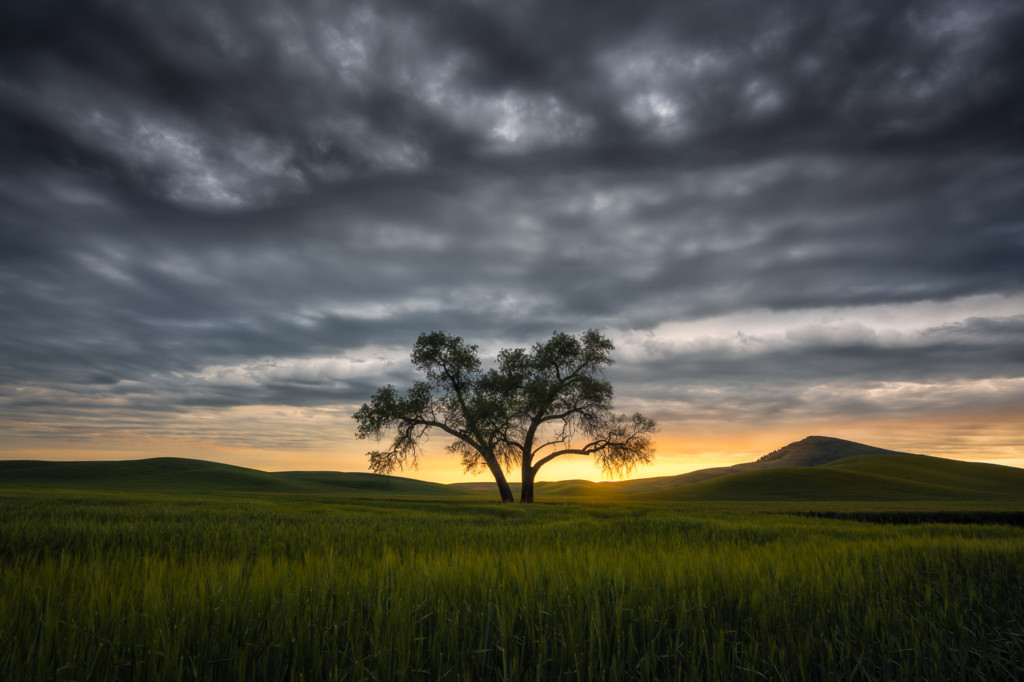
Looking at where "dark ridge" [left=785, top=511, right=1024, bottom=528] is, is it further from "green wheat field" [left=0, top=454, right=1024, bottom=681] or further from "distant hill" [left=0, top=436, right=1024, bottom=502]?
"distant hill" [left=0, top=436, right=1024, bottom=502]

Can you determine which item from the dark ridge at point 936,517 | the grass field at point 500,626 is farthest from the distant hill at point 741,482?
the grass field at point 500,626

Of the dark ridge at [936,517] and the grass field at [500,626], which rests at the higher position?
the grass field at [500,626]

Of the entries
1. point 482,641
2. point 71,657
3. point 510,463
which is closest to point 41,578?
point 71,657

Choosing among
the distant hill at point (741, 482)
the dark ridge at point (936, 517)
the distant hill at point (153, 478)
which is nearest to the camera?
the dark ridge at point (936, 517)

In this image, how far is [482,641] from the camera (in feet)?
7.52

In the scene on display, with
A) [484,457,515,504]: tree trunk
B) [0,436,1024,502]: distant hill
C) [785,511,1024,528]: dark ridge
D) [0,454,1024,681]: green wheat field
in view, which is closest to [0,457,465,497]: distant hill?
[0,436,1024,502]: distant hill

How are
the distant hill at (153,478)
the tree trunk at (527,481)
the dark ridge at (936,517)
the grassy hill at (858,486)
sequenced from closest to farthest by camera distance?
the dark ridge at (936,517) < the tree trunk at (527,481) < the grassy hill at (858,486) < the distant hill at (153,478)

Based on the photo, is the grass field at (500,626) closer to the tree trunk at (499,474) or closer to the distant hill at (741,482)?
the tree trunk at (499,474)

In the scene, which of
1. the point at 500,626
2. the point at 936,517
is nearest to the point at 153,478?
the point at 936,517

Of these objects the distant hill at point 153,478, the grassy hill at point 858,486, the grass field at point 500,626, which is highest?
the grass field at point 500,626

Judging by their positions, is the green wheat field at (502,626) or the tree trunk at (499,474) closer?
the green wheat field at (502,626)

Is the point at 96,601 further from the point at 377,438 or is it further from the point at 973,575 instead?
the point at 377,438

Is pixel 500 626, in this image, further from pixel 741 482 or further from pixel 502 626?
pixel 741 482

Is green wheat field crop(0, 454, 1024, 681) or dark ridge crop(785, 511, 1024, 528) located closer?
green wheat field crop(0, 454, 1024, 681)
